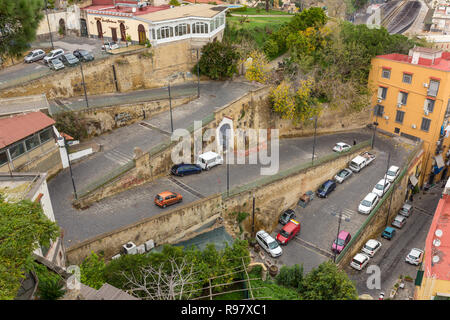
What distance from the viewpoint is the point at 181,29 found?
1465 inches

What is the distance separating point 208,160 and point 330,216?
10390 mm

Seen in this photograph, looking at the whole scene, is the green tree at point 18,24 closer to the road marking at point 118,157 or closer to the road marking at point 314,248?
the road marking at point 118,157

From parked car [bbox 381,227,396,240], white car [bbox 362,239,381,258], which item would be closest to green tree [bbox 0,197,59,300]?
white car [bbox 362,239,381,258]

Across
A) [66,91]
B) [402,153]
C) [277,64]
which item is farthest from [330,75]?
[66,91]

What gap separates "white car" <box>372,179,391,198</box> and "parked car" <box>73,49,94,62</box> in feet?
85.4

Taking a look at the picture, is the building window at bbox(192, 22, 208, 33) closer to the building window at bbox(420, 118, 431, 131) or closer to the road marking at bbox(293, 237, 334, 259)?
the road marking at bbox(293, 237, 334, 259)

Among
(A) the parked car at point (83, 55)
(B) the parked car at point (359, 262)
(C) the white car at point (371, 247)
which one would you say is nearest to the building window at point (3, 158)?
(A) the parked car at point (83, 55)

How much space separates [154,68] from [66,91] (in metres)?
8.06

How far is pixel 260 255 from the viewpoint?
26.2 metres

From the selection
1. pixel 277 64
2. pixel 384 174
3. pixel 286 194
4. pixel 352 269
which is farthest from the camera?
pixel 277 64

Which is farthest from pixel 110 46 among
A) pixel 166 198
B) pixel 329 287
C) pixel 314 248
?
pixel 329 287

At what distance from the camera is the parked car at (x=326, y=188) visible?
32900mm
